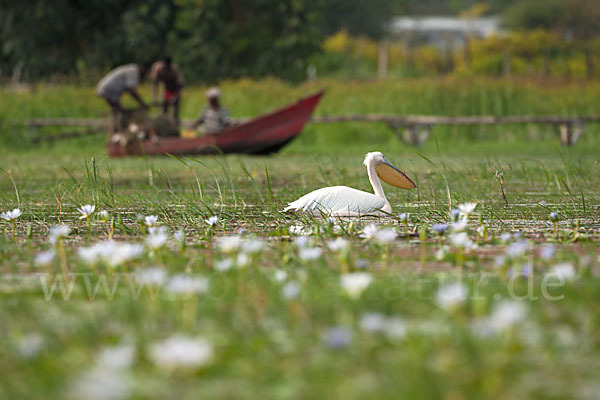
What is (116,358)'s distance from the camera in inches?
65.3

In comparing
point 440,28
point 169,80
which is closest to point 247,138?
point 169,80

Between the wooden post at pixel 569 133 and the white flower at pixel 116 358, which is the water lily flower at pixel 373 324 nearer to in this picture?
the white flower at pixel 116 358

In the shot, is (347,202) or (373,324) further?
(347,202)

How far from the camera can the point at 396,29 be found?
4556cm

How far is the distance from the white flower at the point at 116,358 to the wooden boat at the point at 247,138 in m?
9.34

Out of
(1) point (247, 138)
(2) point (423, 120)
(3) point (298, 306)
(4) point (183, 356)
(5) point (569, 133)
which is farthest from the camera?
(2) point (423, 120)

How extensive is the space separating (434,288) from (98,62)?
23143mm

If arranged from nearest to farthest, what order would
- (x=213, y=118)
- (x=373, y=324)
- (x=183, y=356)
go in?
(x=183, y=356) < (x=373, y=324) < (x=213, y=118)

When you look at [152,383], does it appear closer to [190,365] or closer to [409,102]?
[190,365]

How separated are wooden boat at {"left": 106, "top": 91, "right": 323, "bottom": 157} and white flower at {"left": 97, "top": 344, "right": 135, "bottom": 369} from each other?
9337 mm

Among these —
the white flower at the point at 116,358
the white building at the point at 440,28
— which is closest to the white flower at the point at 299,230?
the white flower at the point at 116,358

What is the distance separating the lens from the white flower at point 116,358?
65.2 inches

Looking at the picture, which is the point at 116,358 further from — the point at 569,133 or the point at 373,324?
the point at 569,133

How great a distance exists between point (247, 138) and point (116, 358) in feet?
32.3
